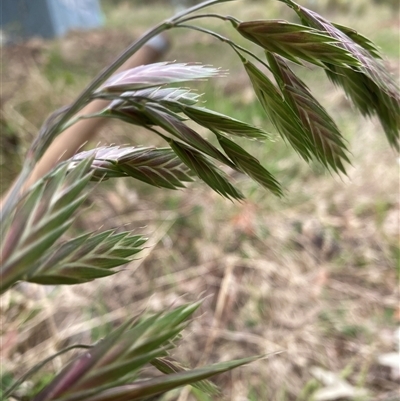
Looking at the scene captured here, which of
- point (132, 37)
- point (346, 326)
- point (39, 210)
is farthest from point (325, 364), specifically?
point (132, 37)

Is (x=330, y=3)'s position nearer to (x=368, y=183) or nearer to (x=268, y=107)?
→ (x=368, y=183)

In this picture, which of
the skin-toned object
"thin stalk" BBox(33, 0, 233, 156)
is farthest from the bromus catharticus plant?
the skin-toned object

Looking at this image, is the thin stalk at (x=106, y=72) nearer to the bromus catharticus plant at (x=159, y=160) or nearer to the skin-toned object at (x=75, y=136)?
the bromus catharticus plant at (x=159, y=160)

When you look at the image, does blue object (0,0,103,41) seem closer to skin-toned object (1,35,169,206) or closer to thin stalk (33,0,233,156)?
skin-toned object (1,35,169,206)

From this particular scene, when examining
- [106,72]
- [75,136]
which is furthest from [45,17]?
[106,72]

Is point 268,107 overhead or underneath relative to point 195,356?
overhead

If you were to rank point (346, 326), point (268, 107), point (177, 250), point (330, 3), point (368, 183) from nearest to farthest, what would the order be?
point (268, 107) → point (346, 326) → point (177, 250) → point (368, 183) → point (330, 3)
